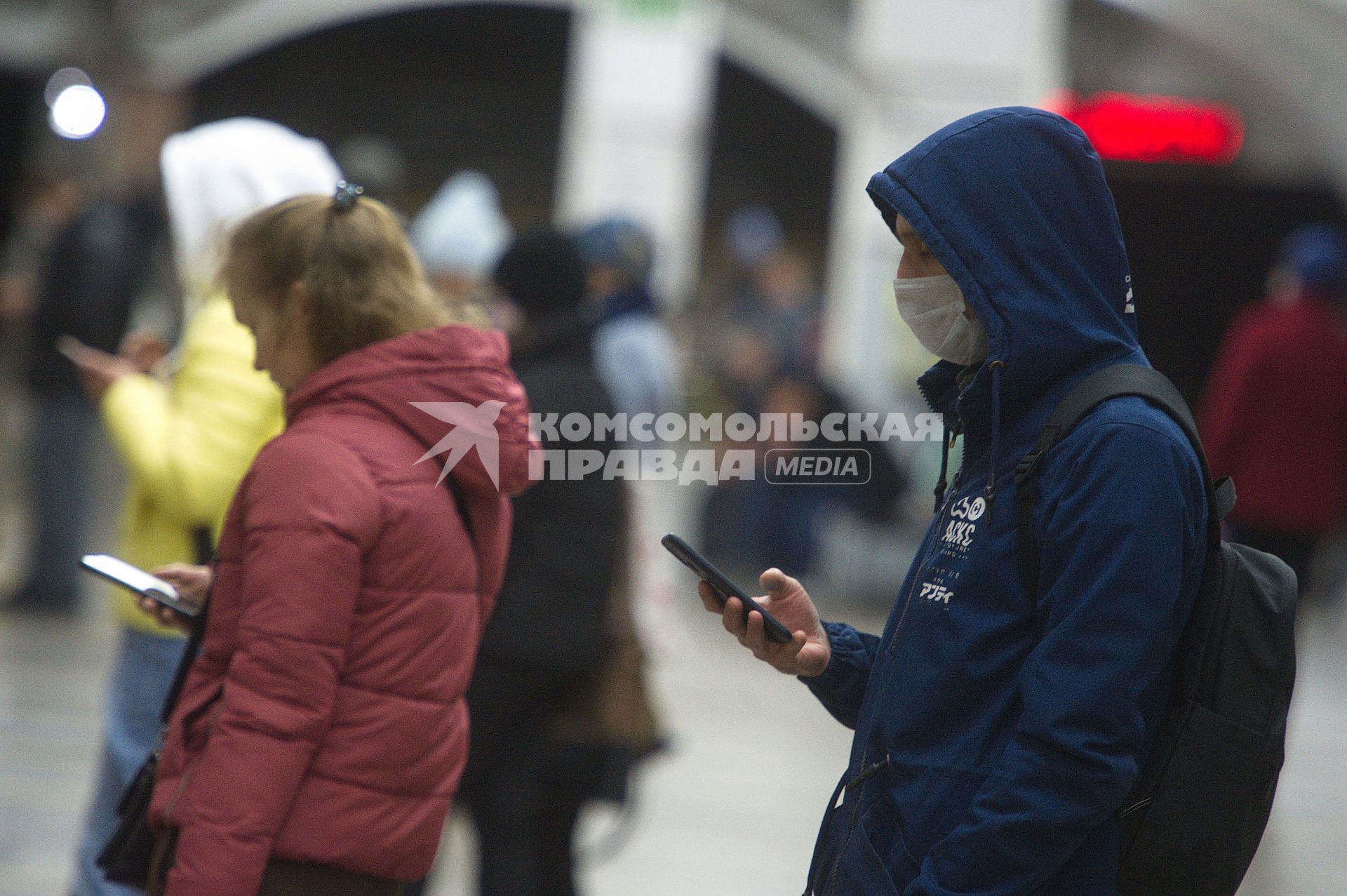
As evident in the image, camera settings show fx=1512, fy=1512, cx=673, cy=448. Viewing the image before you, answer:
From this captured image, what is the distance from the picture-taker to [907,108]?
9641 millimetres

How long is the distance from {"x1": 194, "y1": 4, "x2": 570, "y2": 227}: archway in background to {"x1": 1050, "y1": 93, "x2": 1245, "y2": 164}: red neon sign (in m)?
13.0

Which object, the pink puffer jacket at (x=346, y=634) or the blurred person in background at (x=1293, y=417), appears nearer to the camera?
the pink puffer jacket at (x=346, y=634)

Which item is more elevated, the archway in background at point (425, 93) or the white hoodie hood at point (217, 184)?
the archway in background at point (425, 93)

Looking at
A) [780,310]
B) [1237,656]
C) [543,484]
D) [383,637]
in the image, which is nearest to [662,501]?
[780,310]

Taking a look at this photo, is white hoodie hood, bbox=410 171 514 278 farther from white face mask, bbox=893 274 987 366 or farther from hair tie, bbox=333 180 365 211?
white face mask, bbox=893 274 987 366

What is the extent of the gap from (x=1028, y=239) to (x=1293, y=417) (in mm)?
4856

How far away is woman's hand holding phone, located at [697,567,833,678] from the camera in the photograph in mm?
2002

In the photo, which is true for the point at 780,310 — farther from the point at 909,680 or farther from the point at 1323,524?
the point at 909,680

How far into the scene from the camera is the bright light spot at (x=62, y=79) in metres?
12.8

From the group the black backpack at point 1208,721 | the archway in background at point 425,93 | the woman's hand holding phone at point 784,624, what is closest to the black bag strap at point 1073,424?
the black backpack at point 1208,721

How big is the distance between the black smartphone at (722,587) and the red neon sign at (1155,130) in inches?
244

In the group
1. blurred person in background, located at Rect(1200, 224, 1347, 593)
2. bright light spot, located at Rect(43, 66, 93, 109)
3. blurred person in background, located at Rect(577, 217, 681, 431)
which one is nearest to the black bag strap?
blurred person in background, located at Rect(577, 217, 681, 431)

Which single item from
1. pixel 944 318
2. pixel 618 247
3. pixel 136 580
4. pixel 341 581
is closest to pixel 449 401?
pixel 341 581

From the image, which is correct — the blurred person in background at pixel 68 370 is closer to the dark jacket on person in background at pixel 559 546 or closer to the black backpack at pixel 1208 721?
the dark jacket on person in background at pixel 559 546
